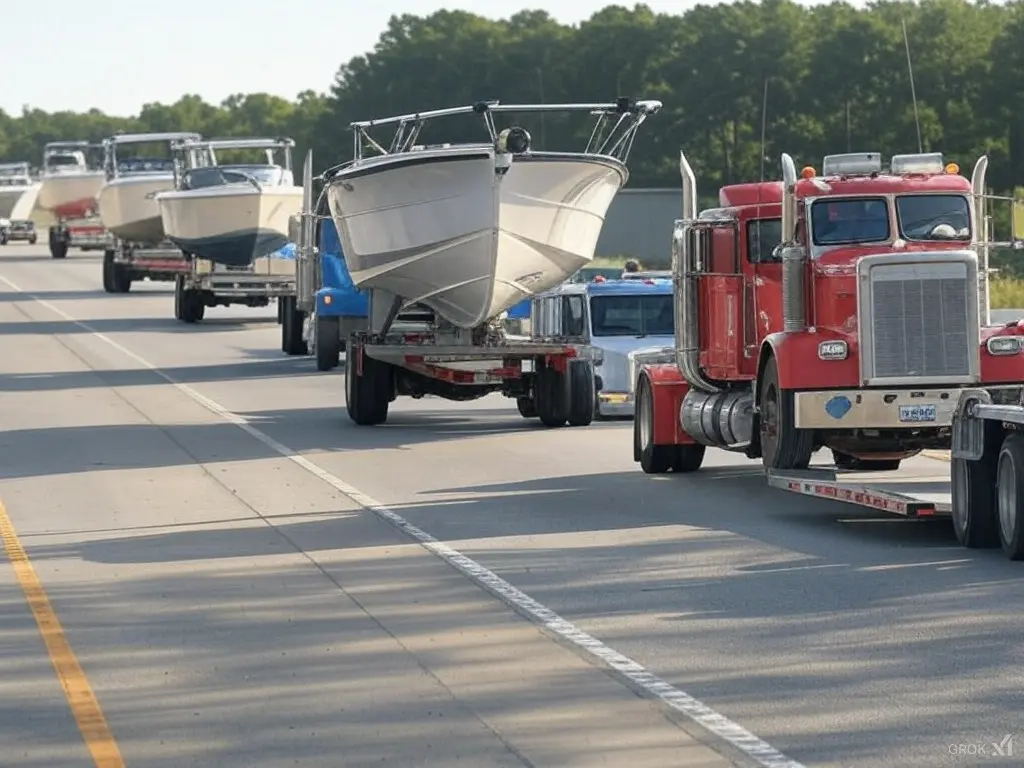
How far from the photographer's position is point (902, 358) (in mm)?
15656

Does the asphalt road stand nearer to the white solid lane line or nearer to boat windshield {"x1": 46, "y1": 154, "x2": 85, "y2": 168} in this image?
the white solid lane line

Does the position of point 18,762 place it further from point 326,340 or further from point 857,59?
point 857,59

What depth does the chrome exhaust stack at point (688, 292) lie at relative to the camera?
1869cm

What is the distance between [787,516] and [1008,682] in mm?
6401

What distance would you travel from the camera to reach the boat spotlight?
22.4 m

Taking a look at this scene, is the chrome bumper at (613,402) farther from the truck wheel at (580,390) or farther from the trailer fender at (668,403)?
the trailer fender at (668,403)

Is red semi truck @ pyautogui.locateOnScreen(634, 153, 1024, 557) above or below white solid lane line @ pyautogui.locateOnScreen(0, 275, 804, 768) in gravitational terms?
above

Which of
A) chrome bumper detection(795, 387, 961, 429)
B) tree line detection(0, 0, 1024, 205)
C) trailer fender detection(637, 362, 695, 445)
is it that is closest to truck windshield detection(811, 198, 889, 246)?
chrome bumper detection(795, 387, 961, 429)

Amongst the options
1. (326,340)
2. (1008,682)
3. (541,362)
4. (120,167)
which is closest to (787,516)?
(1008,682)

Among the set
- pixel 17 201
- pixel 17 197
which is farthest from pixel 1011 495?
pixel 17 201

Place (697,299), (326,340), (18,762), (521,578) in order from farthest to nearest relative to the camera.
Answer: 1. (326,340)
2. (697,299)
3. (521,578)
4. (18,762)

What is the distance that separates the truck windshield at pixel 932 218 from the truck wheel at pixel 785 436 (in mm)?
1665

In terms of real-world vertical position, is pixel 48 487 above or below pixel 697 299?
below

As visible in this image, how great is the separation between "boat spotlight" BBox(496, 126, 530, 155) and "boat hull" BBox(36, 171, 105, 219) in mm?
50279
